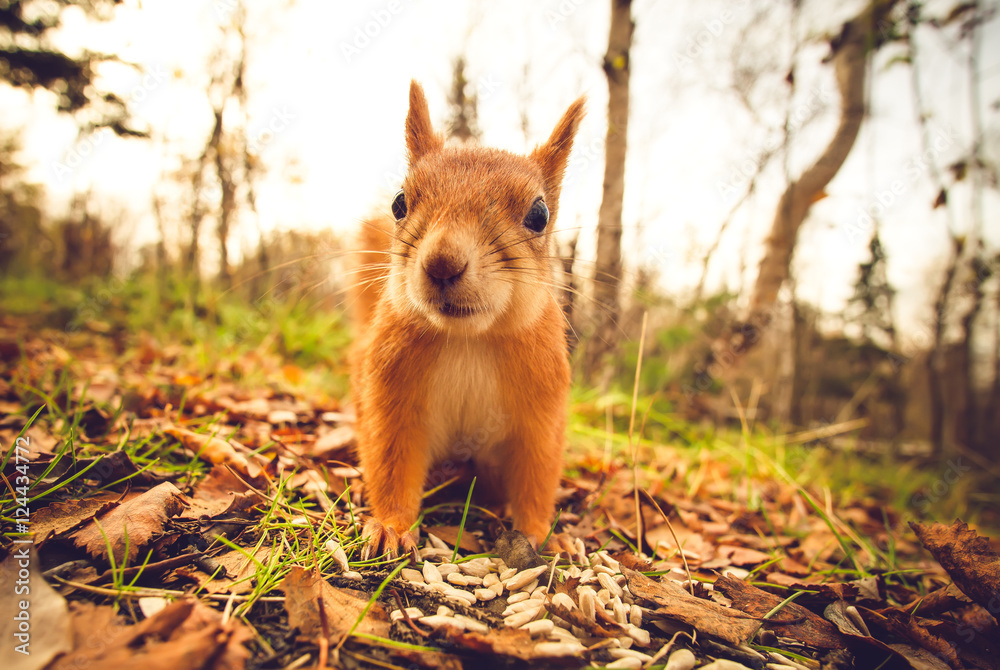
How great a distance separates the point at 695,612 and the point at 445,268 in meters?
1.53

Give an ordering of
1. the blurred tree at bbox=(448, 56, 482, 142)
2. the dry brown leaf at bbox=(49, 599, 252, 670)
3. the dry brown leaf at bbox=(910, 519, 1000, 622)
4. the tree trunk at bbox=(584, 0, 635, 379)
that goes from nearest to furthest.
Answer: the dry brown leaf at bbox=(49, 599, 252, 670), the dry brown leaf at bbox=(910, 519, 1000, 622), the tree trunk at bbox=(584, 0, 635, 379), the blurred tree at bbox=(448, 56, 482, 142)

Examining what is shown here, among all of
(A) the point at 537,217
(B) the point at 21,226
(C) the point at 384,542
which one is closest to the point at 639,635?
(C) the point at 384,542

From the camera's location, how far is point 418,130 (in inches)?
88.9

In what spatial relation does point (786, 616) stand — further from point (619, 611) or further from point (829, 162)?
point (829, 162)

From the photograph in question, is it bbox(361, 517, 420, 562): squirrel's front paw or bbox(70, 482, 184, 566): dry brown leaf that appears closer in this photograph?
bbox(70, 482, 184, 566): dry brown leaf

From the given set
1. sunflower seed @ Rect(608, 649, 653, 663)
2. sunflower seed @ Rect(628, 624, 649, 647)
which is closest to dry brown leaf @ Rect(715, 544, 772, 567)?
sunflower seed @ Rect(628, 624, 649, 647)

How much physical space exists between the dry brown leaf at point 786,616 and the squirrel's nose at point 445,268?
1668 millimetres

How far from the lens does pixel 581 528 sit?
2.30 m

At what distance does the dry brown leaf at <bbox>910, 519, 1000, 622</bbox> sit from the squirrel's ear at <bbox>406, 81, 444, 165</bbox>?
9.03 feet

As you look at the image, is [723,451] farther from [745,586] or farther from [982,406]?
[982,406]

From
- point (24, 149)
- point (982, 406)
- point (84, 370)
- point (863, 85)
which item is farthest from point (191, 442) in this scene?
point (982, 406)

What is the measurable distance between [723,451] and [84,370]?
5456mm

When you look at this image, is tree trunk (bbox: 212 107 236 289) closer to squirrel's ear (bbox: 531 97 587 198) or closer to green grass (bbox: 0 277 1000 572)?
green grass (bbox: 0 277 1000 572)

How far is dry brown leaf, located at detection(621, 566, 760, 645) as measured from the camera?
154 centimetres
